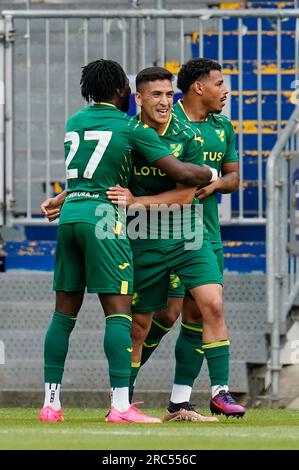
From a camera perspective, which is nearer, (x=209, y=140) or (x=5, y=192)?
(x=209, y=140)

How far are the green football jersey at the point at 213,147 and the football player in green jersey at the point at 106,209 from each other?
24.5 inches

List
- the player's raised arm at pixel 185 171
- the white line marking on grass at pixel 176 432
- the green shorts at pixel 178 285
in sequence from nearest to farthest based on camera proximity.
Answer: the white line marking on grass at pixel 176 432 < the player's raised arm at pixel 185 171 < the green shorts at pixel 178 285

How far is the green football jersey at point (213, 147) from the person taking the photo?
29.8 ft

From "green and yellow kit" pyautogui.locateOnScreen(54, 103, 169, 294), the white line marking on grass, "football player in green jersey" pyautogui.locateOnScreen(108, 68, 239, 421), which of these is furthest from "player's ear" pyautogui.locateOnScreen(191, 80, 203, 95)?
the white line marking on grass

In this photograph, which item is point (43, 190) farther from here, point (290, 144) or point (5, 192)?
point (290, 144)

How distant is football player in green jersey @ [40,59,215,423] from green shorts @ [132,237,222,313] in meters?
0.36

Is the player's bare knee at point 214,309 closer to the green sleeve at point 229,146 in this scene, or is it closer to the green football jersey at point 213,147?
the green football jersey at point 213,147

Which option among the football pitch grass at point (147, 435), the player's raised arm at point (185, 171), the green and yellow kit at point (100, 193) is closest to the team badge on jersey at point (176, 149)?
the player's raised arm at point (185, 171)

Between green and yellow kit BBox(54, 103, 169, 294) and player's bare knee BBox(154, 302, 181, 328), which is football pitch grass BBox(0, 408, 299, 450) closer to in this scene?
player's bare knee BBox(154, 302, 181, 328)

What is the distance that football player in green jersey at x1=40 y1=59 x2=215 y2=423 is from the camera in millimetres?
8266

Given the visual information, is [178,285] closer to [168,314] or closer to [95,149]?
[168,314]

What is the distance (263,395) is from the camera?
36.4 ft

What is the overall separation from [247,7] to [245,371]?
3.51m
